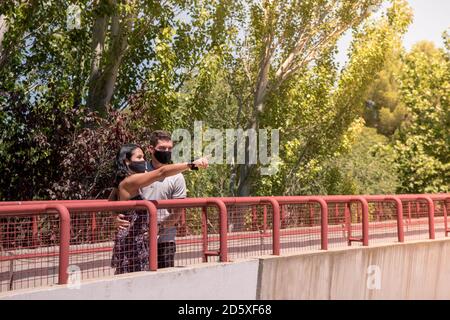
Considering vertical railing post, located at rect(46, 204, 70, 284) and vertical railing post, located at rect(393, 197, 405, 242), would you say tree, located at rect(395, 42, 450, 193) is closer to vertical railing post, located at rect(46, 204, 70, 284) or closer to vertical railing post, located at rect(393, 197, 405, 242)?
vertical railing post, located at rect(393, 197, 405, 242)

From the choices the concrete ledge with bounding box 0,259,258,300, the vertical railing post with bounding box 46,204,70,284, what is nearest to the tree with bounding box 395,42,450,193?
the concrete ledge with bounding box 0,259,258,300

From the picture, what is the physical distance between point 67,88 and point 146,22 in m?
Result: 2.80

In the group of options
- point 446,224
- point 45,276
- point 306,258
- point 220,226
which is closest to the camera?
point 45,276

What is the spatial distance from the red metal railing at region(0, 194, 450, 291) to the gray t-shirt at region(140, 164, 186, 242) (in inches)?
3.6

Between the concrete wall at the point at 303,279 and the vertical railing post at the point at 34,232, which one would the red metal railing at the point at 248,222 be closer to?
the vertical railing post at the point at 34,232

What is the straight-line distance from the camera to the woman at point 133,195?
23.5ft

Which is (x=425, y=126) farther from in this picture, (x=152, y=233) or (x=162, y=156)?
(x=162, y=156)

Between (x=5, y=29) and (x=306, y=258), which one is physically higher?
(x=5, y=29)

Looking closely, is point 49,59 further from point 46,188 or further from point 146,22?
point 46,188

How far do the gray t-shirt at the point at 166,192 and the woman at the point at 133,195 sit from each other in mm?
155

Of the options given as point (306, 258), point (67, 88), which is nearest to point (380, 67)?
point (67, 88)

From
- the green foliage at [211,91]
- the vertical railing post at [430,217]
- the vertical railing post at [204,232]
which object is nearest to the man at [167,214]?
the vertical railing post at [204,232]

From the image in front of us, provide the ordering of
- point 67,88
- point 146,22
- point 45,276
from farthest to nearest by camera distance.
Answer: point 146,22 → point 67,88 → point 45,276

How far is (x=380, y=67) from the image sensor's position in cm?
3136
